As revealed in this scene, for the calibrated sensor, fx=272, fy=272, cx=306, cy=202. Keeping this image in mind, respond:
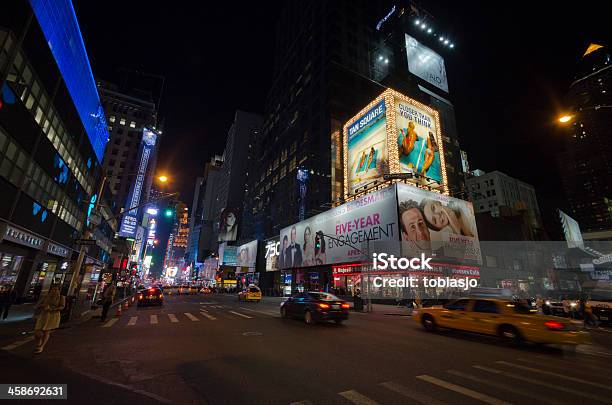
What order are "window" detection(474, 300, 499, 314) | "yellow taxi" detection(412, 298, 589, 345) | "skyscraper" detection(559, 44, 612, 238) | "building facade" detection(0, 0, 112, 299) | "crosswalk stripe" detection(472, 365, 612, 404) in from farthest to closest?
"skyscraper" detection(559, 44, 612, 238)
"building facade" detection(0, 0, 112, 299)
"window" detection(474, 300, 499, 314)
"yellow taxi" detection(412, 298, 589, 345)
"crosswalk stripe" detection(472, 365, 612, 404)

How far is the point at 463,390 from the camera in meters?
5.07

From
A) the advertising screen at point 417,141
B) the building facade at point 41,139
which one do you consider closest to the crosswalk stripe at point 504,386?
the building facade at point 41,139

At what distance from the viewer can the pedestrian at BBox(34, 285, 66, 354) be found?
7.41m

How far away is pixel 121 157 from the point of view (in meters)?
87.2

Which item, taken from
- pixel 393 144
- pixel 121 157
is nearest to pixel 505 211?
pixel 393 144

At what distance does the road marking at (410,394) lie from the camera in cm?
454

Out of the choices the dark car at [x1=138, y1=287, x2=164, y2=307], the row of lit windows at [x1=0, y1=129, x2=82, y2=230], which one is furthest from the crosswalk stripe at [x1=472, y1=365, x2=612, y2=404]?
the dark car at [x1=138, y1=287, x2=164, y2=307]

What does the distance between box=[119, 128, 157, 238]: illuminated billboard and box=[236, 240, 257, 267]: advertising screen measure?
28.6 meters

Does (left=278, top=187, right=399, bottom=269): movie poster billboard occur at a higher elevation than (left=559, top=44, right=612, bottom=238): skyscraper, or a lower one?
lower

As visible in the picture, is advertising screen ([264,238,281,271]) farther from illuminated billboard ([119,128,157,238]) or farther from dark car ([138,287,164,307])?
dark car ([138,287,164,307])

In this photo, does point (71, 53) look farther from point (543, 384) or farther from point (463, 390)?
point (543, 384)

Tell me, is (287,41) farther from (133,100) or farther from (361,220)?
(361,220)

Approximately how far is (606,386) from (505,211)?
97.1 meters

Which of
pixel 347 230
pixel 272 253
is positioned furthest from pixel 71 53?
pixel 272 253
